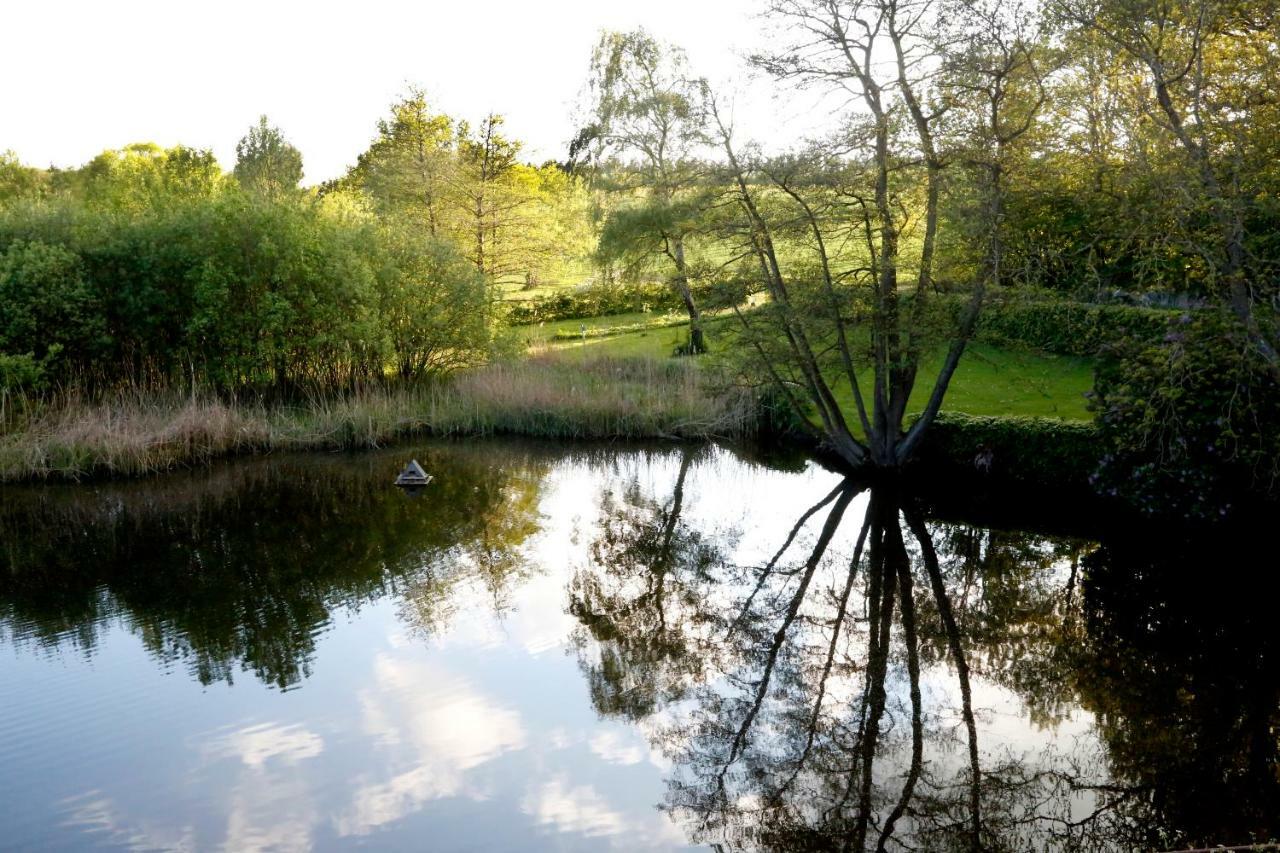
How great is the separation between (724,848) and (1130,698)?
3629 mm

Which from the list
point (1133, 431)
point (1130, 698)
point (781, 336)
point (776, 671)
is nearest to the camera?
point (1130, 698)

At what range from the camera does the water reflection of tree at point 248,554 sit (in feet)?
28.3

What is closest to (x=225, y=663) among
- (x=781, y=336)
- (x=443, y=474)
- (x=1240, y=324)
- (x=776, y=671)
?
(x=776, y=671)

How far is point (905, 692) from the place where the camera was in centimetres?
741

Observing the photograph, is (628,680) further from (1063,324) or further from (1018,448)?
(1063,324)

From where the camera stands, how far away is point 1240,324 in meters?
9.00

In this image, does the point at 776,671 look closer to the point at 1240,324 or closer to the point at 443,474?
the point at 1240,324

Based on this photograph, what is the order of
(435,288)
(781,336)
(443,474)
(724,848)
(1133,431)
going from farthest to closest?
(435,288)
(443,474)
(781,336)
(1133,431)
(724,848)

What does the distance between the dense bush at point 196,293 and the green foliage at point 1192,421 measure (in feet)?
43.9

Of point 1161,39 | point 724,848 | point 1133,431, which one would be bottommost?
point 724,848

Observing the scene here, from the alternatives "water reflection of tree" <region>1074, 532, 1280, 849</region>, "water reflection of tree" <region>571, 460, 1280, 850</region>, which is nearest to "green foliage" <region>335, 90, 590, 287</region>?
"water reflection of tree" <region>571, 460, 1280, 850</region>

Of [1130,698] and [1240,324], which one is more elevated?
[1240,324]

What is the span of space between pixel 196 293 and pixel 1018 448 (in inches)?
555

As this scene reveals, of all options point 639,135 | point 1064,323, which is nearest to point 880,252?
point 1064,323
